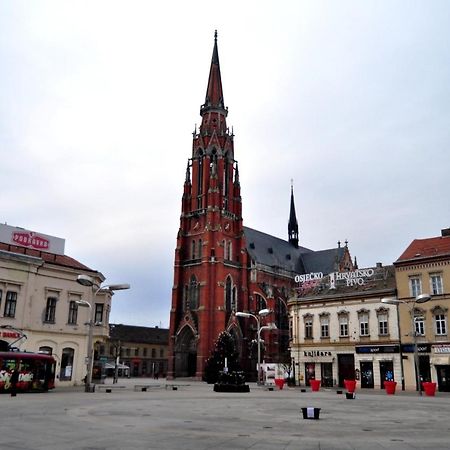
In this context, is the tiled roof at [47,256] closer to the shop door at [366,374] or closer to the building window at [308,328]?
the building window at [308,328]

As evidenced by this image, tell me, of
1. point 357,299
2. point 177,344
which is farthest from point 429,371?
point 177,344

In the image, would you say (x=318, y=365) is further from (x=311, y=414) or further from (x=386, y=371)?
(x=311, y=414)

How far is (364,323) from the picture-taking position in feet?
161

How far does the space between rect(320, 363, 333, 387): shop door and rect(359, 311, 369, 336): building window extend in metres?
5.14

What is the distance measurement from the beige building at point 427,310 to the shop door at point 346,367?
224 inches

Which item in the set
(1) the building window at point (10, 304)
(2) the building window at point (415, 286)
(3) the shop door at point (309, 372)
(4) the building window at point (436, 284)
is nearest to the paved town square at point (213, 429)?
(1) the building window at point (10, 304)

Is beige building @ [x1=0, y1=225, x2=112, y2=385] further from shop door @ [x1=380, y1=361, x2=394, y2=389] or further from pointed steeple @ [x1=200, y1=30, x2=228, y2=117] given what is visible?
pointed steeple @ [x1=200, y1=30, x2=228, y2=117]

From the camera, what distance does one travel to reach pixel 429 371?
43.7 meters

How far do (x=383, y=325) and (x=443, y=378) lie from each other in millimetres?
6903

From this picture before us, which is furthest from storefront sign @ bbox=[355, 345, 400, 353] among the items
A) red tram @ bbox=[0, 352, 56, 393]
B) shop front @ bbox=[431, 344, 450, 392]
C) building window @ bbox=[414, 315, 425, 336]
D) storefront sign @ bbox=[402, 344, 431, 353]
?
red tram @ bbox=[0, 352, 56, 393]

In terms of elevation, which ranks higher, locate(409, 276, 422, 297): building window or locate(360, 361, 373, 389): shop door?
locate(409, 276, 422, 297): building window

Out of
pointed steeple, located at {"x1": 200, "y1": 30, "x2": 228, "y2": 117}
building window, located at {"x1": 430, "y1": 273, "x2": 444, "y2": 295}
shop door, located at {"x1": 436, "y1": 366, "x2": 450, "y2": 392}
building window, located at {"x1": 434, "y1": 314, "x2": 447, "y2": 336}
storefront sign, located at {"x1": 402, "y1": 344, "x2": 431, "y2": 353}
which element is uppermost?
pointed steeple, located at {"x1": 200, "y1": 30, "x2": 228, "y2": 117}

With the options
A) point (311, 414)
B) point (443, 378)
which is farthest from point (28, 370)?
point (443, 378)

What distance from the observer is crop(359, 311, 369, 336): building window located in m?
48.8
